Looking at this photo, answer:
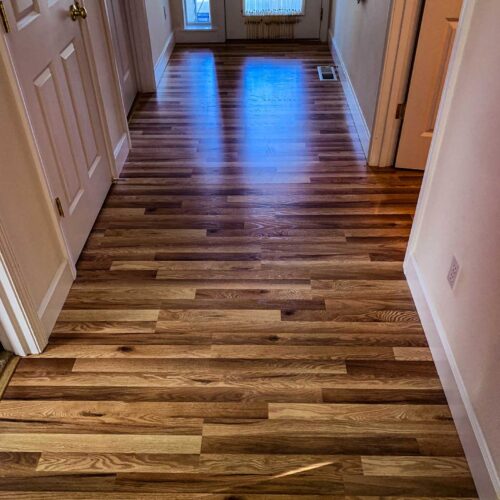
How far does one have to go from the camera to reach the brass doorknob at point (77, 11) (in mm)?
2119

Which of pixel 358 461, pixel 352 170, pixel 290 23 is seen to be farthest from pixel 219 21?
pixel 358 461

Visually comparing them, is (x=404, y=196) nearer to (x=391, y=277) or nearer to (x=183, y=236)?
(x=391, y=277)

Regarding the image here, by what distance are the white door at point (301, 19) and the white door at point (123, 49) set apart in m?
1.48

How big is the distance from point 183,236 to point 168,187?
0.49 m

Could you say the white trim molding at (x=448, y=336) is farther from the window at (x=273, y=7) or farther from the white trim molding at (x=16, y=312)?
the window at (x=273, y=7)

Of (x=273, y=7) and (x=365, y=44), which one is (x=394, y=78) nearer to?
(x=365, y=44)

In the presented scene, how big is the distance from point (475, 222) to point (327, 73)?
3009mm

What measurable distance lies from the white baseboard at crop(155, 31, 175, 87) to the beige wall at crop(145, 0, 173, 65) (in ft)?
0.09

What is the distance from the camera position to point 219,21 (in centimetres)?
473

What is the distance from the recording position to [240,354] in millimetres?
1787

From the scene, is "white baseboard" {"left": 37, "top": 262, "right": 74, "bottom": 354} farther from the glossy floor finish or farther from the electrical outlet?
the electrical outlet

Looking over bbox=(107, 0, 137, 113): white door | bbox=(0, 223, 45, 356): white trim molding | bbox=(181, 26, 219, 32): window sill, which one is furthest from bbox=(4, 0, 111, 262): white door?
bbox=(181, 26, 219, 32): window sill

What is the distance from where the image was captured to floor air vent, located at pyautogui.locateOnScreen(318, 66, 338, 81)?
13.3 feet

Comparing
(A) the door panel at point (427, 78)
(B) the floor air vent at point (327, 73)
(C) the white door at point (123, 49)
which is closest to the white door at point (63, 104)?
(C) the white door at point (123, 49)
